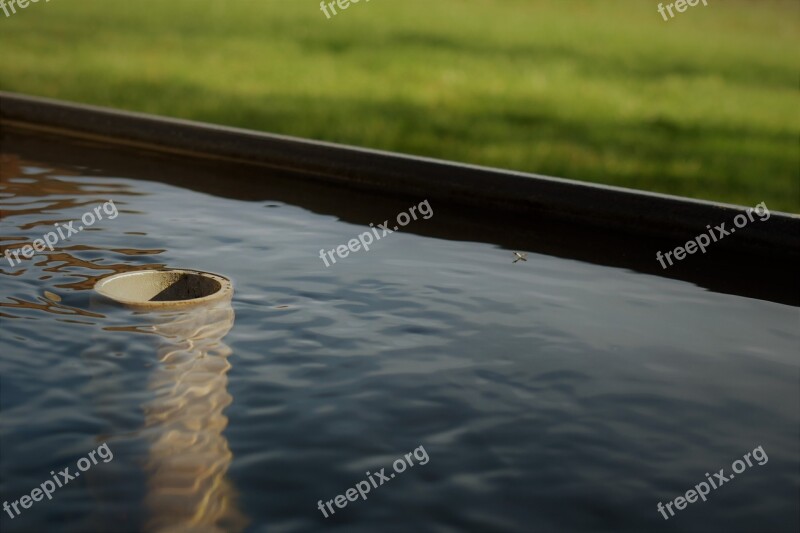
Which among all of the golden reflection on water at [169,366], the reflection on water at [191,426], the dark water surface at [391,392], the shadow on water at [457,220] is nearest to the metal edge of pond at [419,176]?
the shadow on water at [457,220]

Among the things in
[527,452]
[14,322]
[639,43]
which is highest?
[639,43]

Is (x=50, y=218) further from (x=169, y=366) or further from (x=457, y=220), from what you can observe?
(x=169, y=366)

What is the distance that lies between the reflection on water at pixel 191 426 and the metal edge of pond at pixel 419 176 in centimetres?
278

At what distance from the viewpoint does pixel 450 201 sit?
7.48m

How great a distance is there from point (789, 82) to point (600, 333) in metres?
9.40

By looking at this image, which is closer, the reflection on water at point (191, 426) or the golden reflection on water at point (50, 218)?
the reflection on water at point (191, 426)

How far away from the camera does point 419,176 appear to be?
757 centimetres

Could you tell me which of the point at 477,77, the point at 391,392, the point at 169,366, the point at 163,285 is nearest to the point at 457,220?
the point at 163,285

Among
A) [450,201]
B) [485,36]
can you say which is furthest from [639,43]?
[450,201]

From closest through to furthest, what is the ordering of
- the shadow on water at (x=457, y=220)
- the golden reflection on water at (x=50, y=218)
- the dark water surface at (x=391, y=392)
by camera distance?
the dark water surface at (x=391, y=392) < the golden reflection on water at (x=50, y=218) < the shadow on water at (x=457, y=220)

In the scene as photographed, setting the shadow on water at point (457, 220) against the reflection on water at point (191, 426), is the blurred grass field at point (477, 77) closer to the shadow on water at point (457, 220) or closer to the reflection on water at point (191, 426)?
the shadow on water at point (457, 220)

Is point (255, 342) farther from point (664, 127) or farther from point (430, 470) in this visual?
point (664, 127)

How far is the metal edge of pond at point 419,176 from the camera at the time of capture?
6.52 meters

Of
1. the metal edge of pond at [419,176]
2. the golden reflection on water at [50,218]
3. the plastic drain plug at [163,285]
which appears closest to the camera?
the plastic drain plug at [163,285]
